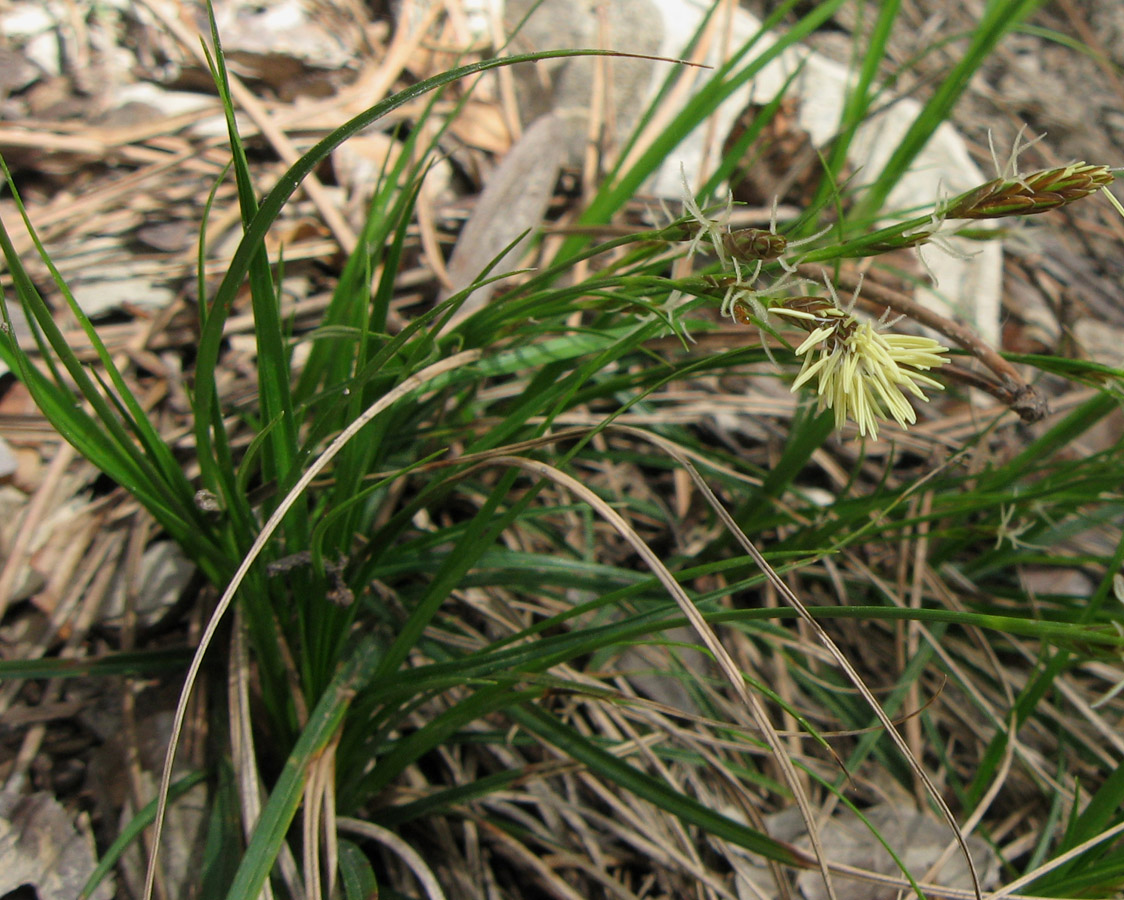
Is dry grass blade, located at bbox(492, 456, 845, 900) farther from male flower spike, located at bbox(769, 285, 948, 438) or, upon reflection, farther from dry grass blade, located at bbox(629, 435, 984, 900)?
male flower spike, located at bbox(769, 285, 948, 438)

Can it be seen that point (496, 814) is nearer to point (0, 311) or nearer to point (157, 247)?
point (0, 311)

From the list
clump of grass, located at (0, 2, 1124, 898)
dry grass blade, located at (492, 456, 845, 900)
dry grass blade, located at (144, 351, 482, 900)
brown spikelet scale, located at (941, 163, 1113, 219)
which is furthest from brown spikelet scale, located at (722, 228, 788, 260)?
dry grass blade, located at (144, 351, 482, 900)

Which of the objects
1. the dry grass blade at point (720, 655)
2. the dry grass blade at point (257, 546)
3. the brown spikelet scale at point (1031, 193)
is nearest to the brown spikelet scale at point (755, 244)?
the brown spikelet scale at point (1031, 193)

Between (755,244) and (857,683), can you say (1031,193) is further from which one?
(857,683)

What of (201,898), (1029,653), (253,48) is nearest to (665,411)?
(1029,653)

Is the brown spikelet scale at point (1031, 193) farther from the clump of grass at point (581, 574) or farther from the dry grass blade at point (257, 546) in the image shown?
the dry grass blade at point (257, 546)

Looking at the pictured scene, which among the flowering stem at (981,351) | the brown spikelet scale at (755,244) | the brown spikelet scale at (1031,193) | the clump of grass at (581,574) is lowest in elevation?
the clump of grass at (581,574)

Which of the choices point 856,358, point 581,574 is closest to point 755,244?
point 856,358
